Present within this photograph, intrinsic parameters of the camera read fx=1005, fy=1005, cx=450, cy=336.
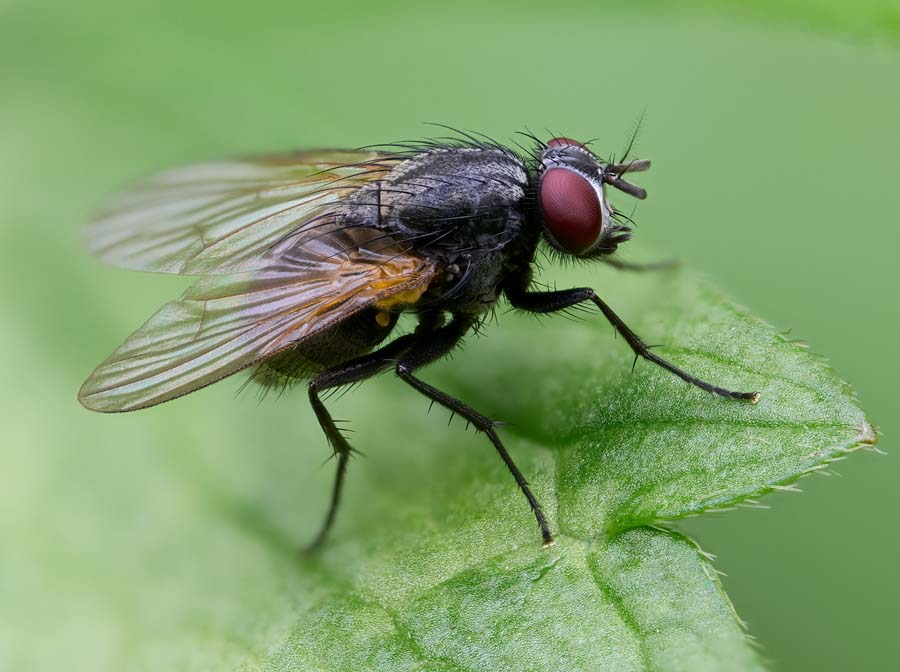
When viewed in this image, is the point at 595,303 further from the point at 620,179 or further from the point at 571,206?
the point at 620,179

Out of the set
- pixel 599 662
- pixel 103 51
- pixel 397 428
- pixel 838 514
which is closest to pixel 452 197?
pixel 397 428

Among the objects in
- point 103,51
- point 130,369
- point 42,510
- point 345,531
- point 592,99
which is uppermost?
point 592,99

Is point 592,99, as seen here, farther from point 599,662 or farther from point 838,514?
point 599,662

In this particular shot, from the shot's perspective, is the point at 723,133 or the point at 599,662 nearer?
the point at 599,662

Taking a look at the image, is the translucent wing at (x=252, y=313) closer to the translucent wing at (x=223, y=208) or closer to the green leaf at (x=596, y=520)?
the translucent wing at (x=223, y=208)

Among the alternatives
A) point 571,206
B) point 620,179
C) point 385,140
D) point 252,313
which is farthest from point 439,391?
point 385,140

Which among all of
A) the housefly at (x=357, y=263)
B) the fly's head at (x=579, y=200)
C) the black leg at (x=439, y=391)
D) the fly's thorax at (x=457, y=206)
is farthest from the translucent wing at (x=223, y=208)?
the fly's head at (x=579, y=200)
